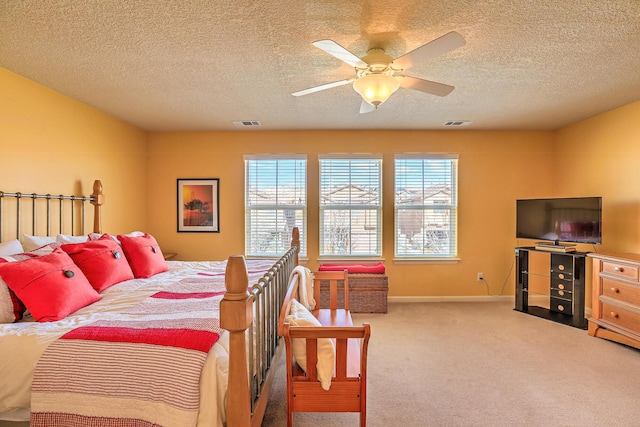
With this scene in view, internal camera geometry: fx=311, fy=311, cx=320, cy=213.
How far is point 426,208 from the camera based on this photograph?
4617 millimetres

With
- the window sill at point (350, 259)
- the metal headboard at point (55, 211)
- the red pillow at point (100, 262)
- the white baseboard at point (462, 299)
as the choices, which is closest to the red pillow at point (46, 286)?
the red pillow at point (100, 262)

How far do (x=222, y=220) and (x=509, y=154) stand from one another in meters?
4.37

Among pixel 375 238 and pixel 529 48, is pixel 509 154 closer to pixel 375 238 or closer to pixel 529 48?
pixel 375 238

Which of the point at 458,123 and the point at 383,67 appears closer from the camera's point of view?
the point at 383,67

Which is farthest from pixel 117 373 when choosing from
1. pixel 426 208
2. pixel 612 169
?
pixel 612 169

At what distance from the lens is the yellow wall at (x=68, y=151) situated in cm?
265

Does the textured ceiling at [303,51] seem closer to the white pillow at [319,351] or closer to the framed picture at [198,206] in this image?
the framed picture at [198,206]

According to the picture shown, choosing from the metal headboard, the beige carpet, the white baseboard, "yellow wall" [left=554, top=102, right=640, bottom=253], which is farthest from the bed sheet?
"yellow wall" [left=554, top=102, right=640, bottom=253]

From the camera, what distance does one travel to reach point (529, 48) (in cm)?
224

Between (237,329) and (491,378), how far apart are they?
2285mm

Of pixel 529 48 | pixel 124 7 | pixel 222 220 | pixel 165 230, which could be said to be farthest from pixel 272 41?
pixel 165 230

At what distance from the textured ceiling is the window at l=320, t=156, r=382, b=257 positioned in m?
1.05

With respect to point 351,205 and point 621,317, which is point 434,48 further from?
point 621,317

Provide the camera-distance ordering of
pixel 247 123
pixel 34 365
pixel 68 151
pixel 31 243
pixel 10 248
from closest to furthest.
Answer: pixel 34 365
pixel 10 248
pixel 31 243
pixel 68 151
pixel 247 123
